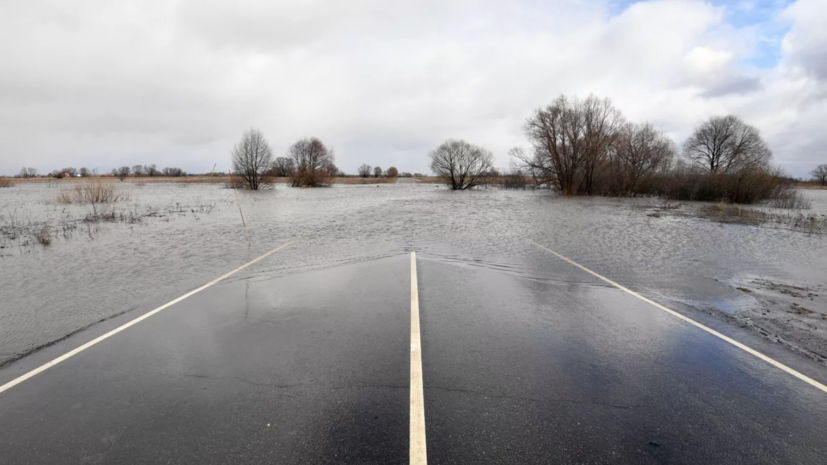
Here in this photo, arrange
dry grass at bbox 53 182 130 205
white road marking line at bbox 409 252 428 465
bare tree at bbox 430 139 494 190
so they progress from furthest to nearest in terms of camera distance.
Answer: bare tree at bbox 430 139 494 190, dry grass at bbox 53 182 130 205, white road marking line at bbox 409 252 428 465

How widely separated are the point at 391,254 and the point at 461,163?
64.1 metres

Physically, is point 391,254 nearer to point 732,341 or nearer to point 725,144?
point 732,341

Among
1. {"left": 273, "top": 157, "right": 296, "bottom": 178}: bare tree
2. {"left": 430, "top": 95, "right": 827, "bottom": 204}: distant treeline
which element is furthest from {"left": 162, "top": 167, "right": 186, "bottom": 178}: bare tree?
{"left": 430, "top": 95, "right": 827, "bottom": 204}: distant treeline

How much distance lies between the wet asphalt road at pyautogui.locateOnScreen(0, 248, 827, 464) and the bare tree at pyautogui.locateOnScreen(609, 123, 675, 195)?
47.6m

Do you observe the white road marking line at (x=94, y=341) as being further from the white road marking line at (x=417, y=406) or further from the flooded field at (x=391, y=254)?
the white road marking line at (x=417, y=406)

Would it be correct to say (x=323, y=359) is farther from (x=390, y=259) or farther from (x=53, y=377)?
(x=390, y=259)

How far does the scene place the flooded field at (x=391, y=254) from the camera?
6172 mm

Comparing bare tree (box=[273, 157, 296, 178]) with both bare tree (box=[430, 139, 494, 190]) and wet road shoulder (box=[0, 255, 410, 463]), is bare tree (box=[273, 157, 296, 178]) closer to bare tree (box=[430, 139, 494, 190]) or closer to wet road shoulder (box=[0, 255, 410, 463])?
bare tree (box=[430, 139, 494, 190])

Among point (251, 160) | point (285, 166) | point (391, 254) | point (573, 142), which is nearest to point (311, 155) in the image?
point (285, 166)

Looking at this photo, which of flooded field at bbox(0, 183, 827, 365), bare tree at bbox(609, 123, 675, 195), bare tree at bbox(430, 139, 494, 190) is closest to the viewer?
flooded field at bbox(0, 183, 827, 365)

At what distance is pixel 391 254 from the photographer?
1098 centimetres

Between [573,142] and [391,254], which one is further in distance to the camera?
[573,142]

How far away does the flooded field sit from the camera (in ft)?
20.2

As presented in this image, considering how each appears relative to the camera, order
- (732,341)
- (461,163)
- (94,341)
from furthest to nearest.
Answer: (461,163) < (732,341) < (94,341)
